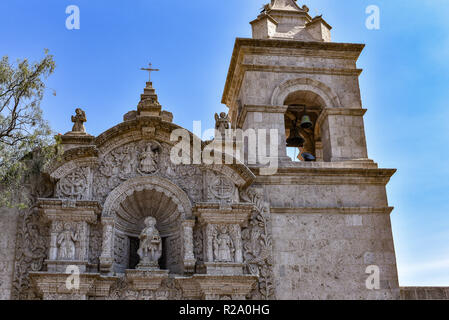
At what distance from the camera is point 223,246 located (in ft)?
41.6

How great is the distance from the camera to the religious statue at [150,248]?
12.6 meters

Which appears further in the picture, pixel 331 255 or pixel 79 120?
pixel 79 120

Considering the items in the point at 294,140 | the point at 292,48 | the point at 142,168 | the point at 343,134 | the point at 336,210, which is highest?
the point at 292,48

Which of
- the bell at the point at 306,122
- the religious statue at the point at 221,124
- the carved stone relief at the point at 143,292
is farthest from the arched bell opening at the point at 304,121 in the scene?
the carved stone relief at the point at 143,292

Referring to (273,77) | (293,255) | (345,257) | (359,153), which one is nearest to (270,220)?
(293,255)

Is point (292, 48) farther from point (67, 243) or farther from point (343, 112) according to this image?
point (67, 243)

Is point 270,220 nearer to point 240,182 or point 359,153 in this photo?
point 240,182

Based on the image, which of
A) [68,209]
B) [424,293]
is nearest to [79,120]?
[68,209]

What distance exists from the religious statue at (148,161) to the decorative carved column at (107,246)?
1.47 meters

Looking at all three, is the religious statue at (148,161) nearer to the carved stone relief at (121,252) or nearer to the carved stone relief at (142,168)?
the carved stone relief at (142,168)

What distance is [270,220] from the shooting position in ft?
44.0

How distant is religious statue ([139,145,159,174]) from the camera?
1357cm
